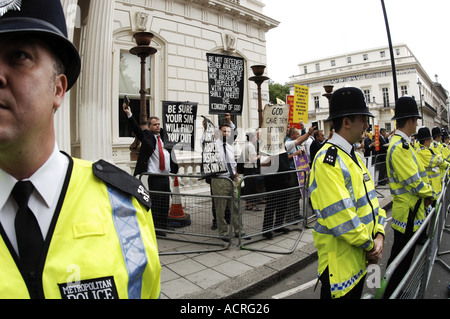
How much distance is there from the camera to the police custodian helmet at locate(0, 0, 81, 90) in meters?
0.87

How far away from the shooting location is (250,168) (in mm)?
7203

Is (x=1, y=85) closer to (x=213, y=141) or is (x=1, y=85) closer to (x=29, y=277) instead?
(x=29, y=277)

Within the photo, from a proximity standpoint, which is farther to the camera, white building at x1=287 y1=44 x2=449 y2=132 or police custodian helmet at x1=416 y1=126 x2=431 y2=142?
white building at x1=287 y1=44 x2=449 y2=132

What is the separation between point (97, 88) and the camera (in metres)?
7.09

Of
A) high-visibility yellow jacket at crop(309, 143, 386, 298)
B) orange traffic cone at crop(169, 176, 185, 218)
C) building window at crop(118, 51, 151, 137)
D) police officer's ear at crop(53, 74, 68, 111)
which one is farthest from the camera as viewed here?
building window at crop(118, 51, 151, 137)

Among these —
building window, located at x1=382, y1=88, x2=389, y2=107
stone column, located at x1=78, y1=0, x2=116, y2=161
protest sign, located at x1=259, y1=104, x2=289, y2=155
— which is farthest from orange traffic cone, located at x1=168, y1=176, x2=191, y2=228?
building window, located at x1=382, y1=88, x2=389, y2=107

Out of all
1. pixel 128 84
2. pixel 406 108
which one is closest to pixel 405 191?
pixel 406 108

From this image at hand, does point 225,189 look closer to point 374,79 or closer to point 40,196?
point 40,196

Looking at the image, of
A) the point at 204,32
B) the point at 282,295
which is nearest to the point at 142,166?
the point at 282,295

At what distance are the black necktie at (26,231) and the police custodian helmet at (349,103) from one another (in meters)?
2.26

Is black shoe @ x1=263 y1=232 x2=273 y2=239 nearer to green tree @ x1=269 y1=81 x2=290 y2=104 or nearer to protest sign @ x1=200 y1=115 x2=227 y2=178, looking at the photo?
protest sign @ x1=200 y1=115 x2=227 y2=178

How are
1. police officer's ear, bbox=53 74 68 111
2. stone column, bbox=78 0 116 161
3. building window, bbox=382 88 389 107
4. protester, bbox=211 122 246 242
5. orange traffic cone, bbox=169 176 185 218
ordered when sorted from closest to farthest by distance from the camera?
police officer's ear, bbox=53 74 68 111 → protester, bbox=211 122 246 242 → orange traffic cone, bbox=169 176 185 218 → stone column, bbox=78 0 116 161 → building window, bbox=382 88 389 107

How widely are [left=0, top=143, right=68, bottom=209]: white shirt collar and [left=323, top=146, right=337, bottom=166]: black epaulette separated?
5.95ft

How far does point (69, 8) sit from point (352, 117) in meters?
6.81
